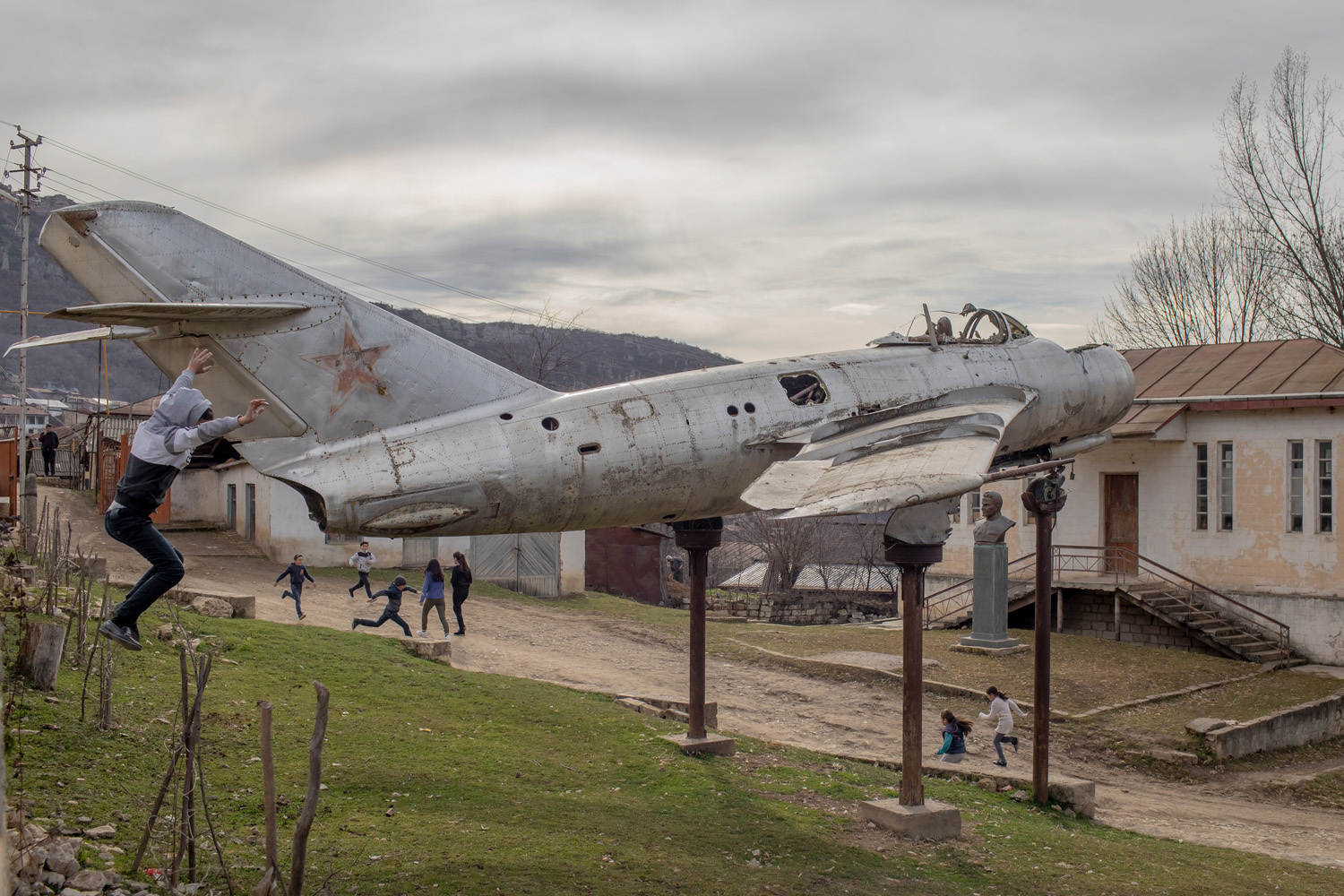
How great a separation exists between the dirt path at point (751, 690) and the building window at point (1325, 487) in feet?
33.5

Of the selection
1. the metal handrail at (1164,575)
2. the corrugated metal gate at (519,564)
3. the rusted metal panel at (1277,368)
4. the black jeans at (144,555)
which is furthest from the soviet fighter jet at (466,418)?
the corrugated metal gate at (519,564)

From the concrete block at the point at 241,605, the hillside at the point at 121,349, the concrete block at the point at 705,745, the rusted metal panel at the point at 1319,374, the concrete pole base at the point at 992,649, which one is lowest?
the concrete pole base at the point at 992,649

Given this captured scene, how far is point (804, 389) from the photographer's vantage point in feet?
39.7

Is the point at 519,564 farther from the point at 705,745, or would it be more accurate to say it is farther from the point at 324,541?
the point at 705,745

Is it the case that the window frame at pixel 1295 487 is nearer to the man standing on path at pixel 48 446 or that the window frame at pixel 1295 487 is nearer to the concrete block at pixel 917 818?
the concrete block at pixel 917 818

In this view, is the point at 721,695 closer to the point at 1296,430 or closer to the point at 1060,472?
the point at 1060,472

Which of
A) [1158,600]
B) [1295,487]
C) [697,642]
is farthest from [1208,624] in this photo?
[697,642]

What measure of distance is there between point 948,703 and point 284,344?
1662 cm

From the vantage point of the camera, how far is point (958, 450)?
11188mm

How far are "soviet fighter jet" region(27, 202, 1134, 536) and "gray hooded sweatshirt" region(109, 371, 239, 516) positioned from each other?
983 millimetres

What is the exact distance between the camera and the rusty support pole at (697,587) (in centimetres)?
1405

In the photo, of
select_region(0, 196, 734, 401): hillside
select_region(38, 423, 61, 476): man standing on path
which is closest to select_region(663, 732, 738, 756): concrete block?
select_region(38, 423, 61, 476): man standing on path

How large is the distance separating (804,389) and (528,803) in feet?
18.7

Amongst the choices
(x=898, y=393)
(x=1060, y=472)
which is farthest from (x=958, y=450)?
(x=1060, y=472)
